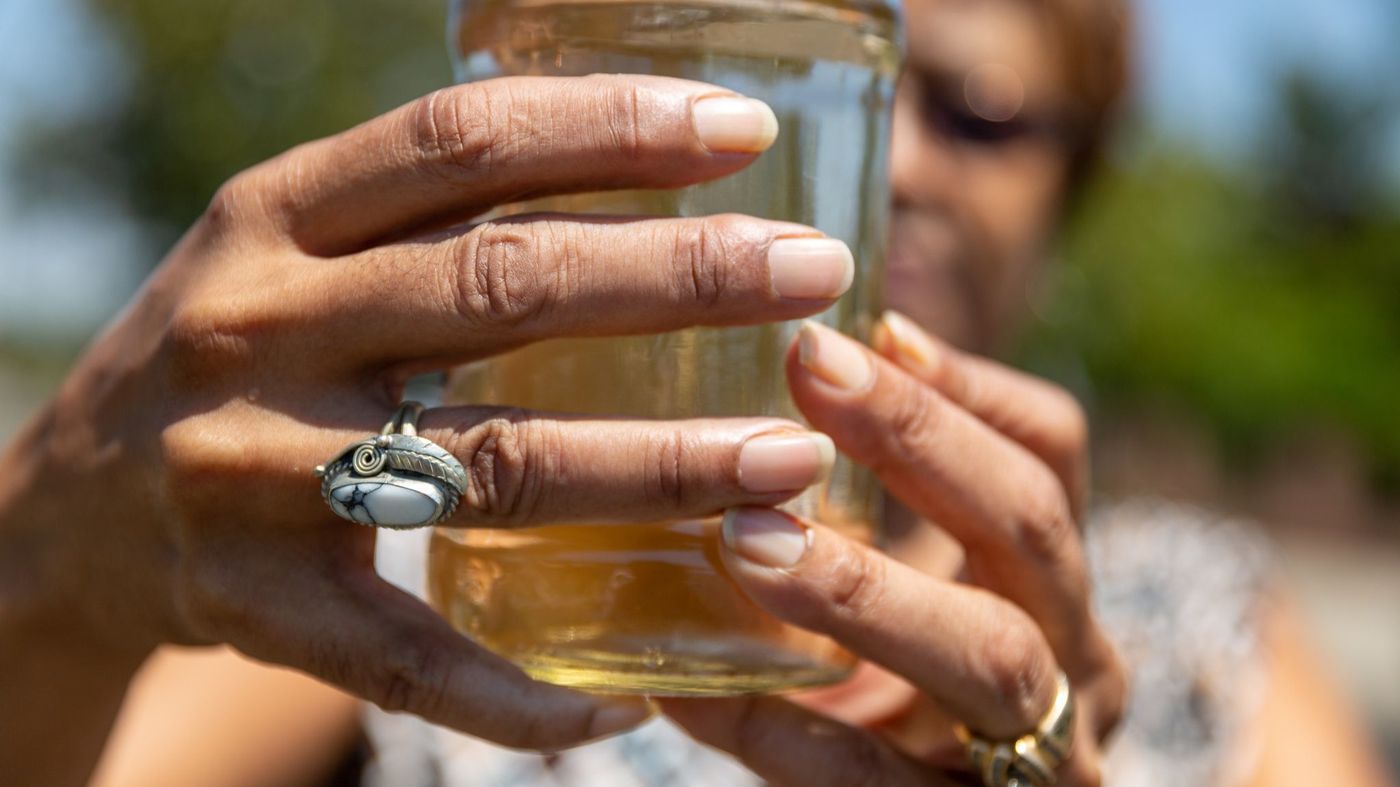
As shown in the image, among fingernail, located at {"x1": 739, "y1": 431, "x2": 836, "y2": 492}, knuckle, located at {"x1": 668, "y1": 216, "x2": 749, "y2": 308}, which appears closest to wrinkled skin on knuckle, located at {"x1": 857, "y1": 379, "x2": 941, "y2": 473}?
fingernail, located at {"x1": 739, "y1": 431, "x2": 836, "y2": 492}

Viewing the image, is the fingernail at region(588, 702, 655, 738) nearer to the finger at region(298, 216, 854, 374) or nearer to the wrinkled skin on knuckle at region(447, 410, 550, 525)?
the wrinkled skin on knuckle at region(447, 410, 550, 525)

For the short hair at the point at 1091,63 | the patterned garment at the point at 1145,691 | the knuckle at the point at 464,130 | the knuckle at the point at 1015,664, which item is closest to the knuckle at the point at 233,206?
the knuckle at the point at 464,130

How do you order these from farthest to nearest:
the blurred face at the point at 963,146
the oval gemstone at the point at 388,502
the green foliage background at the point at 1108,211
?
the green foliage background at the point at 1108,211 < the blurred face at the point at 963,146 < the oval gemstone at the point at 388,502

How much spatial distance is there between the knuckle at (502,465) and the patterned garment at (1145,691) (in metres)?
1.02

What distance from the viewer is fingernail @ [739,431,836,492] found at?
90 cm

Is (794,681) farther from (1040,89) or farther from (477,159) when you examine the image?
(1040,89)

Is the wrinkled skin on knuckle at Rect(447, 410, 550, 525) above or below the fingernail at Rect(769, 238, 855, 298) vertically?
below

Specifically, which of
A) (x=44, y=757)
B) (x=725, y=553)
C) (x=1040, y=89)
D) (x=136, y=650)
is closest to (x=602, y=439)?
(x=725, y=553)

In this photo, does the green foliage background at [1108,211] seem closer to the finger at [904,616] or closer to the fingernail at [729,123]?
the finger at [904,616]

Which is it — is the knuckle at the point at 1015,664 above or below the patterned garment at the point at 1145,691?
above

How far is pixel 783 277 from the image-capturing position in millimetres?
873

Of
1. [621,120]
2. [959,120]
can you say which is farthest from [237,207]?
[959,120]

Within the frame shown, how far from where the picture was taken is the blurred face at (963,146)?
2.06 m

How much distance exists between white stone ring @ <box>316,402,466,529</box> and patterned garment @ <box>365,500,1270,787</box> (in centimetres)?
104
